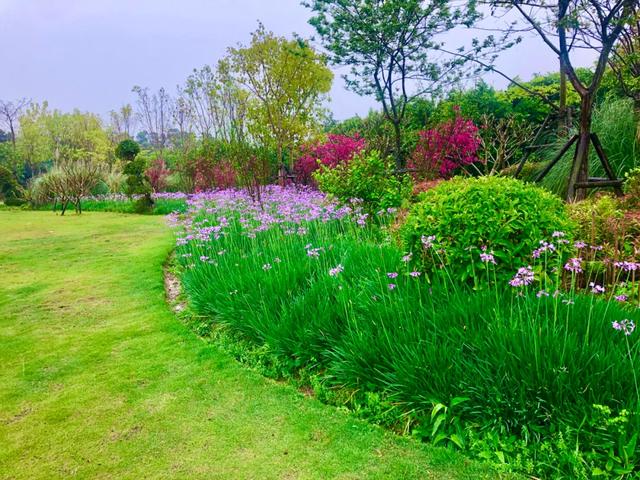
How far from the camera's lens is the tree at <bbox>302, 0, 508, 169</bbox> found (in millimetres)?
9555

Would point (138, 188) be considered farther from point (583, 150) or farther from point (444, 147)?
point (583, 150)

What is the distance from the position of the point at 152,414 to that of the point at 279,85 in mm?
12847

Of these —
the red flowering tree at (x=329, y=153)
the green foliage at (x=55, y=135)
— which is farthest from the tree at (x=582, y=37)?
the green foliage at (x=55, y=135)

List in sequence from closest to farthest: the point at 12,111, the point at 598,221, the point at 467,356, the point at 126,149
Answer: the point at 467,356 → the point at 598,221 → the point at 126,149 → the point at 12,111

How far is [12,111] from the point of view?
103 ft

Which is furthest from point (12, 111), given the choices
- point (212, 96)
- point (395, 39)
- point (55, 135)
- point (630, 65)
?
point (630, 65)

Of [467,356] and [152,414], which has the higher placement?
[467,356]

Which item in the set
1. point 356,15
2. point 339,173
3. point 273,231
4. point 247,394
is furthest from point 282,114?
point 247,394

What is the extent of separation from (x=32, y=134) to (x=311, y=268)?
108ft

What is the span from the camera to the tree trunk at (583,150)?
517cm

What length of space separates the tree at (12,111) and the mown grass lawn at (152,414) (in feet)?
115

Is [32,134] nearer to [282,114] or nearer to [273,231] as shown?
[282,114]

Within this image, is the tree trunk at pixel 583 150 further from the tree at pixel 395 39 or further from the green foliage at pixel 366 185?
the tree at pixel 395 39

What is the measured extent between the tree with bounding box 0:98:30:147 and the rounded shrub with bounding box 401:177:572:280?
3842 cm
